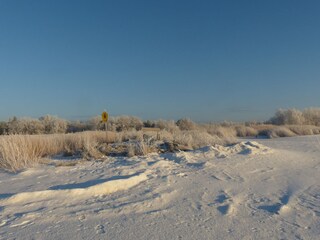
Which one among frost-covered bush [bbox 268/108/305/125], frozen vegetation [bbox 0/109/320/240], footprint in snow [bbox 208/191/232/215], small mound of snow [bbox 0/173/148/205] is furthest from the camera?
frost-covered bush [bbox 268/108/305/125]

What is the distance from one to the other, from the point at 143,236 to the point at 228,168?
4598mm

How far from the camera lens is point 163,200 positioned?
5305mm

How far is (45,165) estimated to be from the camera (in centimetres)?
820

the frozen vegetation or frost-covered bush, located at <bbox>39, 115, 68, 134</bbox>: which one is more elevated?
frost-covered bush, located at <bbox>39, 115, 68, 134</bbox>

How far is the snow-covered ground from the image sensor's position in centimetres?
399

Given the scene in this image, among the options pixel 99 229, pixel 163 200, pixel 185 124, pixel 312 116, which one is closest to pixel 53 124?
pixel 185 124

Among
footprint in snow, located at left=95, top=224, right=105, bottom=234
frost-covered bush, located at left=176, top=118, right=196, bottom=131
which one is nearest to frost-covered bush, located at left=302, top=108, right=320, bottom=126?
frost-covered bush, located at left=176, top=118, right=196, bottom=131

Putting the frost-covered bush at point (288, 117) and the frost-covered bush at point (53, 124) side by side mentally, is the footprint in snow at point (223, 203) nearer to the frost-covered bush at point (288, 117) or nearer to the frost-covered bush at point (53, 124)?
the frost-covered bush at point (53, 124)

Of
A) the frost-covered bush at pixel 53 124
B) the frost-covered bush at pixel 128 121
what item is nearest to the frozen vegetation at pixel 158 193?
the frost-covered bush at pixel 53 124

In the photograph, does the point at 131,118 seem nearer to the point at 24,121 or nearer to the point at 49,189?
the point at 24,121

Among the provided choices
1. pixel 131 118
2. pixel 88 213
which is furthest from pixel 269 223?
pixel 131 118

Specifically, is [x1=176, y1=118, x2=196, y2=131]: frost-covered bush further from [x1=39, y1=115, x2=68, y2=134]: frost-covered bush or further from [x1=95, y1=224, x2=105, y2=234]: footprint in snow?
[x1=95, y1=224, x2=105, y2=234]: footprint in snow

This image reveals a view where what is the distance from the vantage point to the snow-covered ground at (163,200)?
3.99 m

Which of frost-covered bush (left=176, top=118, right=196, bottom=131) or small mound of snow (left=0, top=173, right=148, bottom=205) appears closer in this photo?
small mound of snow (left=0, top=173, right=148, bottom=205)
